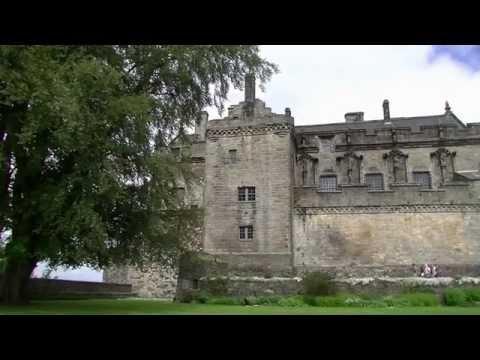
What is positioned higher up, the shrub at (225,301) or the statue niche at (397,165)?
the statue niche at (397,165)

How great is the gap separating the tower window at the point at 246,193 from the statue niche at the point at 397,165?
1141 cm

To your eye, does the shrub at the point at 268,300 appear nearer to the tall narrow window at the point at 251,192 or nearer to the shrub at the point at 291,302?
the shrub at the point at 291,302

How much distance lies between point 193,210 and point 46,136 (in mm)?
8229

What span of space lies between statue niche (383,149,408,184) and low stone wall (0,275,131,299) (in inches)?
833

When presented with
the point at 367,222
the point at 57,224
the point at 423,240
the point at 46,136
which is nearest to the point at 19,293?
the point at 57,224

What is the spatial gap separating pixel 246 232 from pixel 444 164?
52.4ft

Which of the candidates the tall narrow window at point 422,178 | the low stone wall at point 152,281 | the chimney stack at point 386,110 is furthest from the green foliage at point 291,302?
the chimney stack at point 386,110

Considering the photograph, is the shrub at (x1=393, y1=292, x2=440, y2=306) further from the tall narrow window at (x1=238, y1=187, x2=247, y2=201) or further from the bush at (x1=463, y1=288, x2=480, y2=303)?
the tall narrow window at (x1=238, y1=187, x2=247, y2=201)

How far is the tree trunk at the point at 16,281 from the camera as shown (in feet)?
63.9

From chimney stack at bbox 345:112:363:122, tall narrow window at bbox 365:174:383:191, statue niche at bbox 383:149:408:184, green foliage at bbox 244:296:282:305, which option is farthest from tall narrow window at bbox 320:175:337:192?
green foliage at bbox 244:296:282:305

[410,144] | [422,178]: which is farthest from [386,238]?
[410,144]
